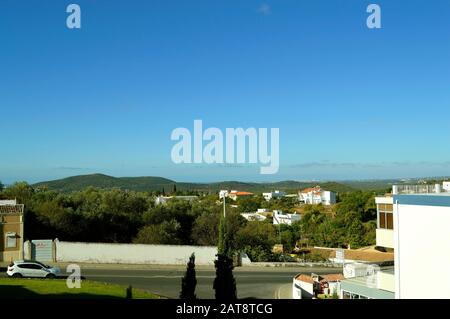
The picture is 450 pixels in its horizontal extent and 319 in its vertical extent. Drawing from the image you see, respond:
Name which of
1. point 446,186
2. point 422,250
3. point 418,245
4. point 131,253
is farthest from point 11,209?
point 446,186

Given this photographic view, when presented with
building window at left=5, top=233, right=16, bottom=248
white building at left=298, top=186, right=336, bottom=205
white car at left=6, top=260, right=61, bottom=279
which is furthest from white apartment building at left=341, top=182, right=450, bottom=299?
white building at left=298, top=186, right=336, bottom=205

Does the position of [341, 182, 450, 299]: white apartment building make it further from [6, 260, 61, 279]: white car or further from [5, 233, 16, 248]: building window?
[5, 233, 16, 248]: building window

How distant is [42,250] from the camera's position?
69.8 feet

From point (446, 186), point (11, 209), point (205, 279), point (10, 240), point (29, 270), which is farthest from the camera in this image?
point (11, 209)

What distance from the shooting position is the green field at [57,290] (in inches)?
488

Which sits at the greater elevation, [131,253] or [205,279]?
[131,253]

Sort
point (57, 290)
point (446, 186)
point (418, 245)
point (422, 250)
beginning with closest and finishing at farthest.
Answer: point (422, 250) < point (418, 245) < point (446, 186) < point (57, 290)

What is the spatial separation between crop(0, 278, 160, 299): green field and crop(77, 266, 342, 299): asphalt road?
1.57 meters

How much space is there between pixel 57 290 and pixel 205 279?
653cm

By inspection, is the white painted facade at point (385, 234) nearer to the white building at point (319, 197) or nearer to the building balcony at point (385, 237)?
the building balcony at point (385, 237)

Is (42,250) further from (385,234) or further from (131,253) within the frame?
(385,234)

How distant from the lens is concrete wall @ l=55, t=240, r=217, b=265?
71.2 feet

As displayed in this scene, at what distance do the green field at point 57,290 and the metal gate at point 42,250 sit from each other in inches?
212
